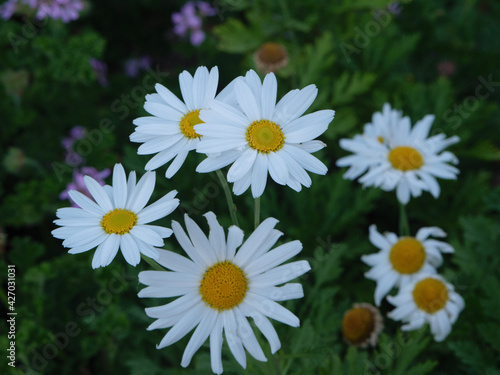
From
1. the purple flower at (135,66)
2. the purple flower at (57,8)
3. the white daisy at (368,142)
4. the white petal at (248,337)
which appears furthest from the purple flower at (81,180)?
the white petal at (248,337)

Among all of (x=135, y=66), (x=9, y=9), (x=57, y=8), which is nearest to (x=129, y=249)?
(x=57, y=8)

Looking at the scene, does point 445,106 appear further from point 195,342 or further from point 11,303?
point 11,303

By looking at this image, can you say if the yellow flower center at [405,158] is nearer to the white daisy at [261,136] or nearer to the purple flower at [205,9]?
the white daisy at [261,136]

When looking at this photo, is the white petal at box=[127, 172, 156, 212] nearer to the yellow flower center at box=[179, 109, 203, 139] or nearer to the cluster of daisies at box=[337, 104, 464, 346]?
the yellow flower center at box=[179, 109, 203, 139]

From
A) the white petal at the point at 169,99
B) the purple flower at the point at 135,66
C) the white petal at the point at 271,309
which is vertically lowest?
the white petal at the point at 271,309

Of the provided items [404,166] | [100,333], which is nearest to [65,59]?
[100,333]

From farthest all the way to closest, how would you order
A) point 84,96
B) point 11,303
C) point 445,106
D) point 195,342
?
point 84,96, point 445,106, point 11,303, point 195,342
